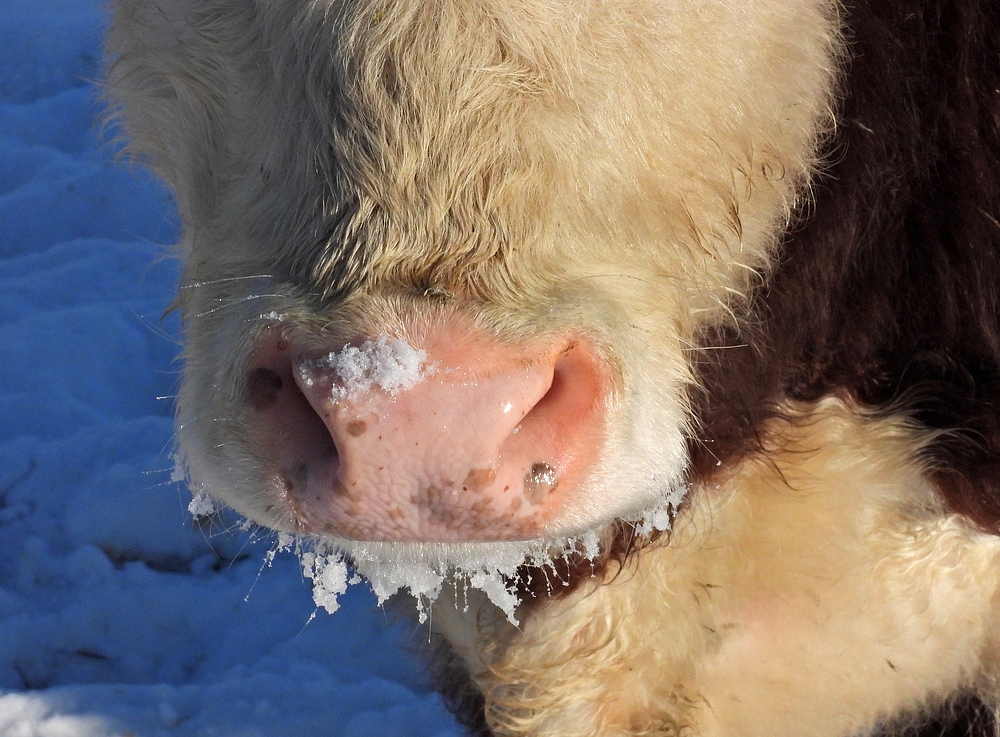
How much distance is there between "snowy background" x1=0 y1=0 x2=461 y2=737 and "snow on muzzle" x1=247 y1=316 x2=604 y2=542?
1.10m

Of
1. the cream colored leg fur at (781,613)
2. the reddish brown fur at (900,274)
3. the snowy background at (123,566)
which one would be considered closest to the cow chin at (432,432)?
the reddish brown fur at (900,274)

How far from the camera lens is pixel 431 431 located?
3.21 feet

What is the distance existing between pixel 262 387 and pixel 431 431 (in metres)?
0.19

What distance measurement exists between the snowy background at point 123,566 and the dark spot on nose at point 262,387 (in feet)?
3.54

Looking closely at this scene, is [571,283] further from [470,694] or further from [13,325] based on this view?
[13,325]

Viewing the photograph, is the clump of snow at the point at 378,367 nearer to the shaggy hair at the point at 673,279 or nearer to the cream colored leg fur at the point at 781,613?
the shaggy hair at the point at 673,279

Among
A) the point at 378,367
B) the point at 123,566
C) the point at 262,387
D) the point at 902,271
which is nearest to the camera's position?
the point at 378,367

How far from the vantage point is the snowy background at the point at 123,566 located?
8.57 ft

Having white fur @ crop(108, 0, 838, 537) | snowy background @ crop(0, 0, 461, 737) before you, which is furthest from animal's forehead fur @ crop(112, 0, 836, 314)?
snowy background @ crop(0, 0, 461, 737)

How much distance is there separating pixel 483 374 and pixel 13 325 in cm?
295

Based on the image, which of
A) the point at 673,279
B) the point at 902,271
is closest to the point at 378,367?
the point at 673,279

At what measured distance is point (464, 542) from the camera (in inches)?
42.8

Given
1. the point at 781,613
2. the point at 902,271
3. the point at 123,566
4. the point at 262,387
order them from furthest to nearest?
the point at 123,566, the point at 781,613, the point at 902,271, the point at 262,387

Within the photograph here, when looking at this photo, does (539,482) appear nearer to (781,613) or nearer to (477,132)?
(477,132)
